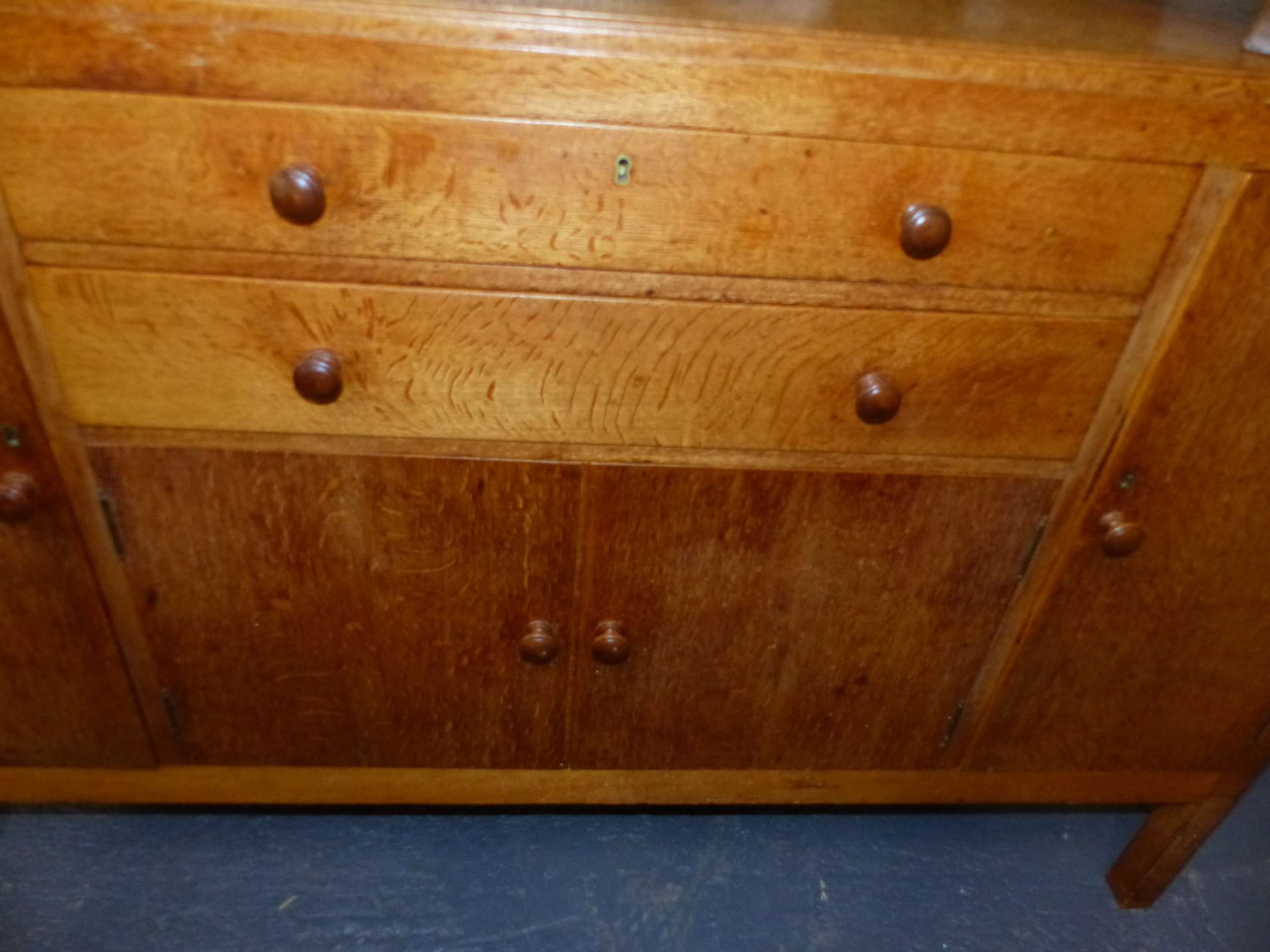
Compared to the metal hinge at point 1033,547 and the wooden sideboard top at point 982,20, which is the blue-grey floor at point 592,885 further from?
the wooden sideboard top at point 982,20

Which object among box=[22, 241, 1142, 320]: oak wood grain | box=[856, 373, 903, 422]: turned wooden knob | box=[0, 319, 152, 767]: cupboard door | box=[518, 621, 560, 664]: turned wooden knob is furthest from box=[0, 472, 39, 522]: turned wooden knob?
box=[856, 373, 903, 422]: turned wooden knob

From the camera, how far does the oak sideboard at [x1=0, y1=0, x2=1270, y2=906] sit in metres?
0.65

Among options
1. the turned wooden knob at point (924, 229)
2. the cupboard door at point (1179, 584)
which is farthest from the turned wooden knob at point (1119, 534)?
the turned wooden knob at point (924, 229)

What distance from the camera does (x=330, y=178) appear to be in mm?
670

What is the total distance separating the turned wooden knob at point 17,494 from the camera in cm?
76

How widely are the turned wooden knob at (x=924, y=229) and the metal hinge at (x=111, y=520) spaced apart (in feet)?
2.26

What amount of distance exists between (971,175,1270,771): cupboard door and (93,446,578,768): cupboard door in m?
0.50

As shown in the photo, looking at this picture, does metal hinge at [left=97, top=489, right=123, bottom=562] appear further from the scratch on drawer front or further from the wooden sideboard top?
the scratch on drawer front

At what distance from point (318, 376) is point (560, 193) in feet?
0.77

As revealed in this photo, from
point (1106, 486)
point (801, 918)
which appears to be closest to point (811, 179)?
point (1106, 486)

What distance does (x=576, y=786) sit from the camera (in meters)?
1.04

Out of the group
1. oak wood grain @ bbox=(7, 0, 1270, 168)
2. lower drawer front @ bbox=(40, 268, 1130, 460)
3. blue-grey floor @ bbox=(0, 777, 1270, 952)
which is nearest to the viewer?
oak wood grain @ bbox=(7, 0, 1270, 168)

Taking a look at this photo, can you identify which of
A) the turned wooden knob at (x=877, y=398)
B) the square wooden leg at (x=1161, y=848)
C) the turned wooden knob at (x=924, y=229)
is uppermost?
the turned wooden knob at (x=924, y=229)

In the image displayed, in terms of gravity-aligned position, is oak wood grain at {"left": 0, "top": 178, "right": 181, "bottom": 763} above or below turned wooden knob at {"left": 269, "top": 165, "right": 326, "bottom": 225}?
below
